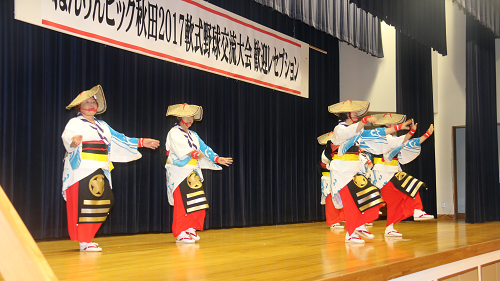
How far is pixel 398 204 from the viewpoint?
15.0ft

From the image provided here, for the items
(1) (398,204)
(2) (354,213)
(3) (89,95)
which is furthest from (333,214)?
(3) (89,95)

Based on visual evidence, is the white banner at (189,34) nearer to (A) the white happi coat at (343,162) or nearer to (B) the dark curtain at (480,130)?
(A) the white happi coat at (343,162)

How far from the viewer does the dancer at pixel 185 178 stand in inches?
157

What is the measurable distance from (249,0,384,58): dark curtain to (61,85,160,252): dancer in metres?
2.42

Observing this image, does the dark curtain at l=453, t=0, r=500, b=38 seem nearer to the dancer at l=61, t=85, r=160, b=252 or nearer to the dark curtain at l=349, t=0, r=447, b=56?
the dark curtain at l=349, t=0, r=447, b=56

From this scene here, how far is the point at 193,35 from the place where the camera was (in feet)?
17.8

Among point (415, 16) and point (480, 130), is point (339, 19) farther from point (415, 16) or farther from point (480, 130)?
point (480, 130)

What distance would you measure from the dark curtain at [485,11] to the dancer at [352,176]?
279cm

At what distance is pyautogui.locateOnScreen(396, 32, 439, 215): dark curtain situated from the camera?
738cm

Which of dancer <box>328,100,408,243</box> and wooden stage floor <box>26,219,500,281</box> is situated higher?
dancer <box>328,100,408,243</box>

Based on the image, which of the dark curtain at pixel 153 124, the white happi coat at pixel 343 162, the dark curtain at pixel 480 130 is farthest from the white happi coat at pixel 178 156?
the dark curtain at pixel 480 130

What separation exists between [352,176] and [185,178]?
4.91 feet

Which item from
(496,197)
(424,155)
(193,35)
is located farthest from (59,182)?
(496,197)

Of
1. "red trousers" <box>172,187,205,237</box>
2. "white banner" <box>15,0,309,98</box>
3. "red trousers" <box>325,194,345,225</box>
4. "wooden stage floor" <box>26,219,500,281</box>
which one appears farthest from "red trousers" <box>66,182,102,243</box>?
"red trousers" <box>325,194,345,225</box>
